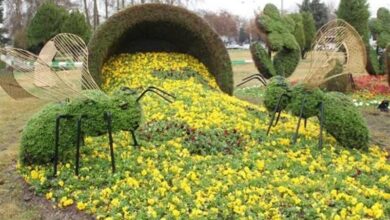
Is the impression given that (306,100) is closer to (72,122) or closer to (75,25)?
(72,122)

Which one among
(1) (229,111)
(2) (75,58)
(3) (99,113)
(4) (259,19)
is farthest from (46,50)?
(4) (259,19)

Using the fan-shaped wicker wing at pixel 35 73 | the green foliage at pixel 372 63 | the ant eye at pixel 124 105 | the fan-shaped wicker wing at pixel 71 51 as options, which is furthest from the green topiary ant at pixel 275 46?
the fan-shaped wicker wing at pixel 35 73

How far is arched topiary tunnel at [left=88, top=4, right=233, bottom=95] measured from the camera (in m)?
11.0

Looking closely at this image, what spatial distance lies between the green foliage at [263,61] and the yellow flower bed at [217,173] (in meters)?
5.66

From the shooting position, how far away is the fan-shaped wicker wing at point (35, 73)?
595 cm

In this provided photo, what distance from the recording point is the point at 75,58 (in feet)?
26.0

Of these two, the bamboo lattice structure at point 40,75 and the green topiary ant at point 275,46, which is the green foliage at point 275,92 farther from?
the green topiary ant at point 275,46

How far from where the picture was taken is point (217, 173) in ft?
20.1

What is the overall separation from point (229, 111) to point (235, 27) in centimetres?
6636

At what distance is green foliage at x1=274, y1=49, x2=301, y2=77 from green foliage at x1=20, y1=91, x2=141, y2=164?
8976 millimetres

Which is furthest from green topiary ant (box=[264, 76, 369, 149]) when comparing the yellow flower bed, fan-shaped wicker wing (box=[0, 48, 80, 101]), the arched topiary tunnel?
the arched topiary tunnel

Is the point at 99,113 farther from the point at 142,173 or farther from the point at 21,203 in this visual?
the point at 21,203

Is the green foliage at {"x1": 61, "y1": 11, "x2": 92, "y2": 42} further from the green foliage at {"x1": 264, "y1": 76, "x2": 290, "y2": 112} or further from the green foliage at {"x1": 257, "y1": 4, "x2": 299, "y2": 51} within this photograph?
the green foliage at {"x1": 264, "y1": 76, "x2": 290, "y2": 112}

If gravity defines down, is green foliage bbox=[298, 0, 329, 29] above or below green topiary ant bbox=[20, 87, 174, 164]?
above
